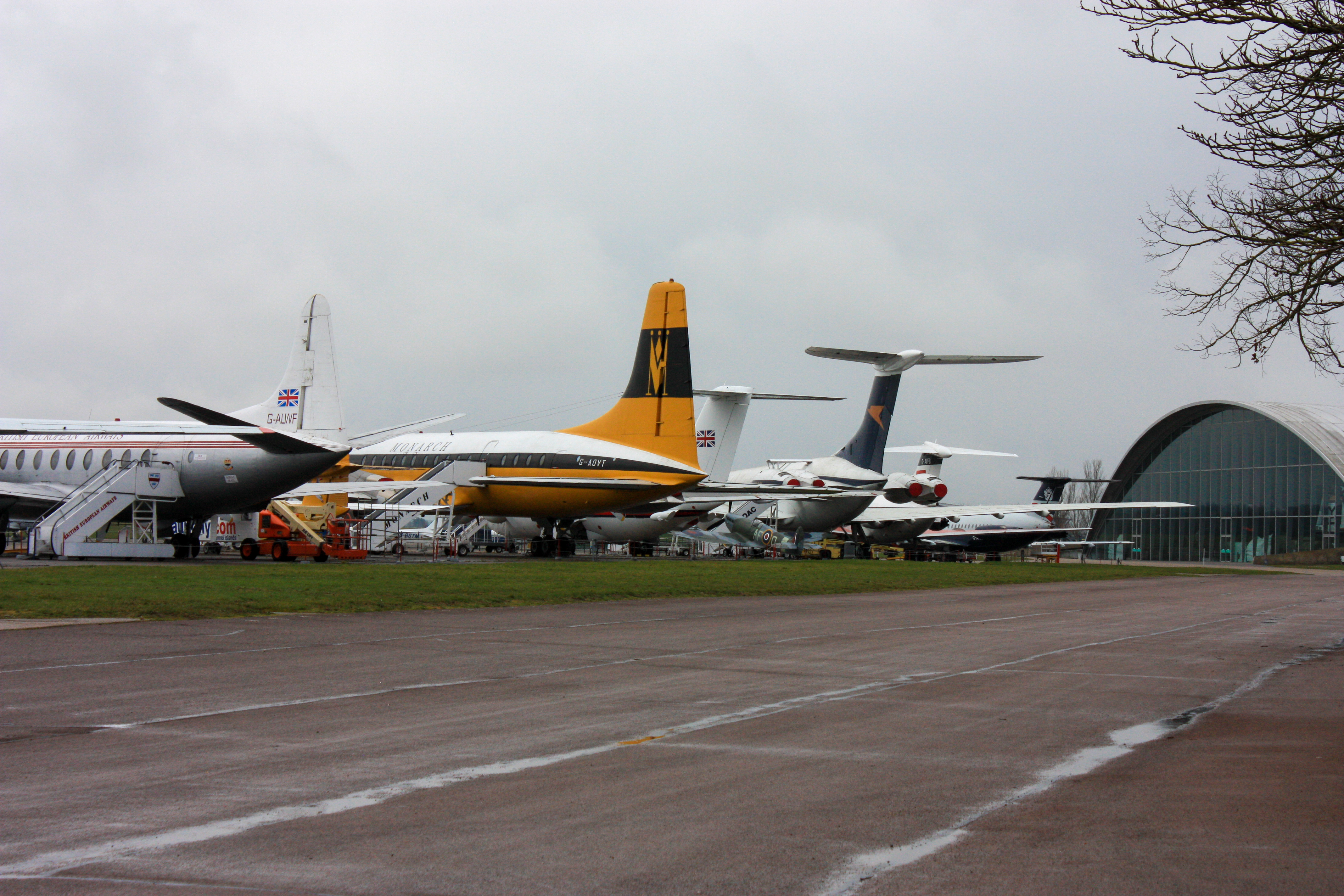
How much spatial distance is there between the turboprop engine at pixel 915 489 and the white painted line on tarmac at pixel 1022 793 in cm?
3891

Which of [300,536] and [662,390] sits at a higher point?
[662,390]

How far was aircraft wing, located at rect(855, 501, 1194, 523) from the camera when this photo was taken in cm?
5688

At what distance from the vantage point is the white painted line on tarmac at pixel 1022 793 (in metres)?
4.67

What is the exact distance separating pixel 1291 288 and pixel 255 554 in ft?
111

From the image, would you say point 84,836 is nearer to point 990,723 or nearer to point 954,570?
point 990,723

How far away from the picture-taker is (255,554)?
125 feet

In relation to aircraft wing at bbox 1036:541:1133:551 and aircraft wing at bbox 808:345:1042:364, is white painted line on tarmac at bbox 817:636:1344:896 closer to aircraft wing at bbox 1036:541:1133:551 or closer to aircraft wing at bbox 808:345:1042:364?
aircraft wing at bbox 808:345:1042:364

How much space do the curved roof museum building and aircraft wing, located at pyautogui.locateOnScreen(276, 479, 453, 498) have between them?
6520 cm

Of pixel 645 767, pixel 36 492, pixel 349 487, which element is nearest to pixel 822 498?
pixel 349 487

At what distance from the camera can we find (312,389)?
1471 inches

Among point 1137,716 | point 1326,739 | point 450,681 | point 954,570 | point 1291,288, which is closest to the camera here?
point 1326,739

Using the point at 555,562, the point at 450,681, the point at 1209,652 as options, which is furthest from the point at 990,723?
the point at 555,562

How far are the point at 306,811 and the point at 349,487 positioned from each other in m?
33.5

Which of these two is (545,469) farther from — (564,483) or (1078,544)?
(1078,544)
